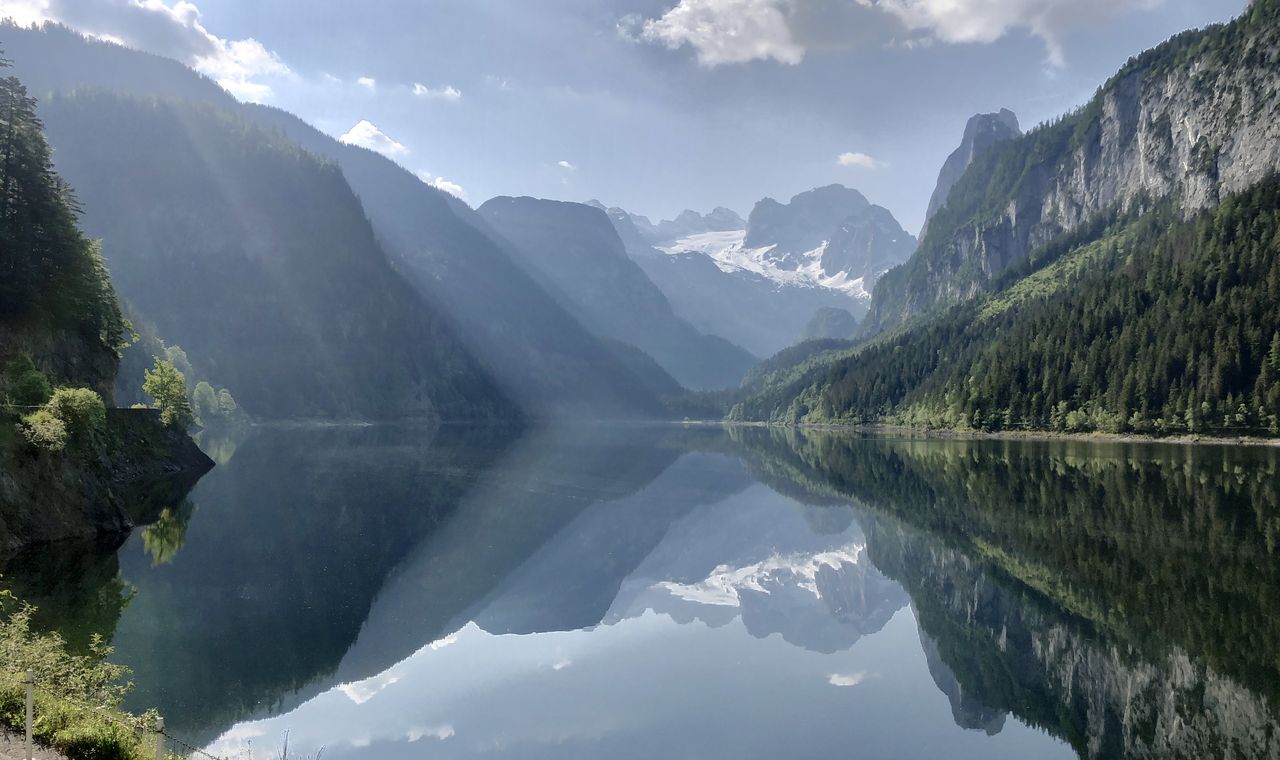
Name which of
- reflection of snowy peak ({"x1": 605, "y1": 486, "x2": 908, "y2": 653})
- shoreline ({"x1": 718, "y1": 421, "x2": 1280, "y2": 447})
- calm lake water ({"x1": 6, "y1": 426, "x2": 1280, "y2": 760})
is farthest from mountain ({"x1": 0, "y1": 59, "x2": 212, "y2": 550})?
shoreline ({"x1": 718, "y1": 421, "x2": 1280, "y2": 447})

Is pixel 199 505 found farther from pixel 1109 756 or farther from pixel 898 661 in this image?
pixel 1109 756

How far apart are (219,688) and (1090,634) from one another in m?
27.8

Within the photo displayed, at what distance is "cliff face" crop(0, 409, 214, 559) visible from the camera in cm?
3766

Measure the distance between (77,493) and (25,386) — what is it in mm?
7634

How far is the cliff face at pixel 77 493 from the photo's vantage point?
3766cm

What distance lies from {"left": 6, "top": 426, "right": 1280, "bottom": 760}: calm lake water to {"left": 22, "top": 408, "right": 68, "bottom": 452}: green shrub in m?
6.40

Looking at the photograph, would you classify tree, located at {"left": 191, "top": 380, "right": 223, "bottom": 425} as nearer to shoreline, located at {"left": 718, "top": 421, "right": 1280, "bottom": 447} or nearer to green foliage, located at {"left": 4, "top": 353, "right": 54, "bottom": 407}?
green foliage, located at {"left": 4, "top": 353, "right": 54, "bottom": 407}

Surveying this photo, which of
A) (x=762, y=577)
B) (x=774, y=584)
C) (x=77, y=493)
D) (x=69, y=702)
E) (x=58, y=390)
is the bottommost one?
(x=762, y=577)

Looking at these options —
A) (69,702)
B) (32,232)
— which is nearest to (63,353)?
(32,232)

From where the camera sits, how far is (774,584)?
141 ft

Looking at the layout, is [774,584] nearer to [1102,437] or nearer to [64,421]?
[64,421]

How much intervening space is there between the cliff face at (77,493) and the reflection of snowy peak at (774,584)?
29.2 metres

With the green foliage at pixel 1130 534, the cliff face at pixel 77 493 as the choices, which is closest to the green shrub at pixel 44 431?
the cliff face at pixel 77 493

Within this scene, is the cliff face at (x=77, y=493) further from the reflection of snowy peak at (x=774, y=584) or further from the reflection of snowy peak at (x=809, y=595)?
the reflection of snowy peak at (x=809, y=595)
